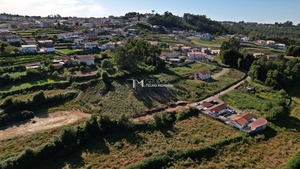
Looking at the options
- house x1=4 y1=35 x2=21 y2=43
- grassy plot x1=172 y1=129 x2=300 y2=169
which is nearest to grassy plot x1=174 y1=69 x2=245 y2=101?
grassy plot x1=172 y1=129 x2=300 y2=169

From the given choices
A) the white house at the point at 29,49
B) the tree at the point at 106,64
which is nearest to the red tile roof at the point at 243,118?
the tree at the point at 106,64

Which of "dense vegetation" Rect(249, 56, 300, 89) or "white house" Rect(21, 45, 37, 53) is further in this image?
"white house" Rect(21, 45, 37, 53)

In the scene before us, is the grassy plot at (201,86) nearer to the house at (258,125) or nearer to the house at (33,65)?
the house at (258,125)

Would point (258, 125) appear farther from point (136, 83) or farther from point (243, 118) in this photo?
point (136, 83)

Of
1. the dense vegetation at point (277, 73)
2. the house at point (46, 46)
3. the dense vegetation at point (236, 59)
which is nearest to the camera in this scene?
the dense vegetation at point (277, 73)

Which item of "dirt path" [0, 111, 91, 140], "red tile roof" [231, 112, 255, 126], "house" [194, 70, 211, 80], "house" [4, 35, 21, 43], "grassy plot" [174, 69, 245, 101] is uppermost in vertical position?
"house" [4, 35, 21, 43]

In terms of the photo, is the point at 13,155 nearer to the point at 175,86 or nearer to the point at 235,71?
the point at 175,86

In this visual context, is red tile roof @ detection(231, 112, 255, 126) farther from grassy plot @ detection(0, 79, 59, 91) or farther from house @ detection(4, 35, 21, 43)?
house @ detection(4, 35, 21, 43)
